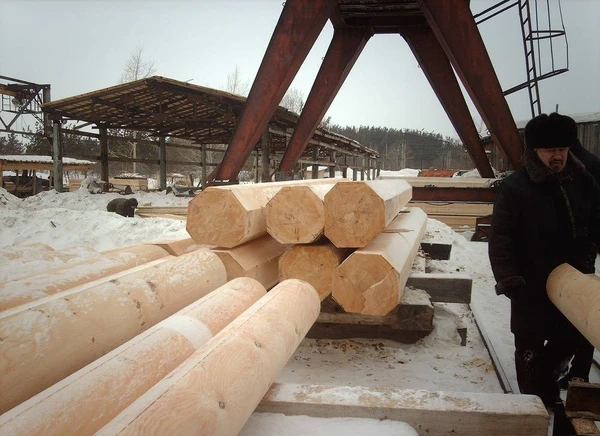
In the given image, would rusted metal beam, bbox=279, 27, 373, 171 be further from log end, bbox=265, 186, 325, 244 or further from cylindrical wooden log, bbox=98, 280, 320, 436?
cylindrical wooden log, bbox=98, 280, 320, 436

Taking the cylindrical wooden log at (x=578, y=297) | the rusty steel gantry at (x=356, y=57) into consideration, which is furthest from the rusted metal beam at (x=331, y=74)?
the cylindrical wooden log at (x=578, y=297)

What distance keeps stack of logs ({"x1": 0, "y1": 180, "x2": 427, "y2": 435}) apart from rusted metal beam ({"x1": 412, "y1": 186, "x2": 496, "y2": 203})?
389 cm

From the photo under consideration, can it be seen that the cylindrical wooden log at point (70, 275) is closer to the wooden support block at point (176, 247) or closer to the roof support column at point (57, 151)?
the wooden support block at point (176, 247)

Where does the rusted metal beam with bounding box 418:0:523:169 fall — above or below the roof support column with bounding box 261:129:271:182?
above

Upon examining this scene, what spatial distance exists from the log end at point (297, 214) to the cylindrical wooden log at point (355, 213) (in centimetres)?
9

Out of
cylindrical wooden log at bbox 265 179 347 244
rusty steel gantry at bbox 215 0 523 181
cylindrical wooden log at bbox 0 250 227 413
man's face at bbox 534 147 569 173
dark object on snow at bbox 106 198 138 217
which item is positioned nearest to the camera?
cylindrical wooden log at bbox 0 250 227 413

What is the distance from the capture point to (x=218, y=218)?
116 inches


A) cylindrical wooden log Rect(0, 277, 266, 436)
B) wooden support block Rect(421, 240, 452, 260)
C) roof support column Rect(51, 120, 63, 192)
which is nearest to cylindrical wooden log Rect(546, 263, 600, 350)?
cylindrical wooden log Rect(0, 277, 266, 436)

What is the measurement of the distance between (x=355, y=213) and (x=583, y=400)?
1.56 metres

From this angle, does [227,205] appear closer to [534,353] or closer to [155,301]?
[155,301]

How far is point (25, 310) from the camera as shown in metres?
1.61

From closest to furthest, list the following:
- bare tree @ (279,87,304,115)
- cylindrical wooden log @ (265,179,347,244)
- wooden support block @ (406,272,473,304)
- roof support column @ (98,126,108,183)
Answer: cylindrical wooden log @ (265,179,347,244) < wooden support block @ (406,272,473,304) < roof support column @ (98,126,108,183) < bare tree @ (279,87,304,115)

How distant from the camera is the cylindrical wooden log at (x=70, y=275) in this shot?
6.55 ft

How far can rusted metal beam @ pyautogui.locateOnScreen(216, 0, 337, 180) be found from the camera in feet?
17.0
